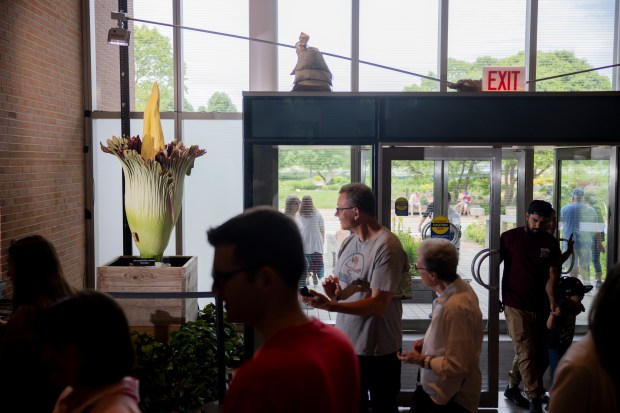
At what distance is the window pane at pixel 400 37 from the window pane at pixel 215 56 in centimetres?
133

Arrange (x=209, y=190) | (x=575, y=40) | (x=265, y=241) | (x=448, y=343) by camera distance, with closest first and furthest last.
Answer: (x=265, y=241) < (x=448, y=343) < (x=575, y=40) < (x=209, y=190)

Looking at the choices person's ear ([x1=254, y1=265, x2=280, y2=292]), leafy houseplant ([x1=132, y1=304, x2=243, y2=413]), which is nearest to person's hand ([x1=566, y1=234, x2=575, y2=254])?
leafy houseplant ([x1=132, y1=304, x2=243, y2=413])

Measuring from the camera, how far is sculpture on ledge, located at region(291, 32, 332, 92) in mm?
4348

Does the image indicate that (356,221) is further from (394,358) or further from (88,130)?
(88,130)

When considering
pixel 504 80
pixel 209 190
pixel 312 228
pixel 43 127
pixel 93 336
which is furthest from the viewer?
pixel 209 190

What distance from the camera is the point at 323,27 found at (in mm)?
6664

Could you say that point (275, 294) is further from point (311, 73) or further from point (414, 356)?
point (311, 73)

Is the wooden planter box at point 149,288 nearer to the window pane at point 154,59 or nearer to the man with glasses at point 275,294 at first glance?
the window pane at point 154,59

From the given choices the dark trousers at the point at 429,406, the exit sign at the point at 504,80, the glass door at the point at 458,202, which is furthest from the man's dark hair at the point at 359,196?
the exit sign at the point at 504,80

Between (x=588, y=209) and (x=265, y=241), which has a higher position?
(x=265, y=241)

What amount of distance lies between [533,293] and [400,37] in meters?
3.44

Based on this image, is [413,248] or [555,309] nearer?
[555,309]

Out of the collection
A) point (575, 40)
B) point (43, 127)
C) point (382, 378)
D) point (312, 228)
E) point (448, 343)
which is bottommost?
point (382, 378)

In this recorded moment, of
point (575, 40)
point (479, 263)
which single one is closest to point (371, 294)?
point (479, 263)
